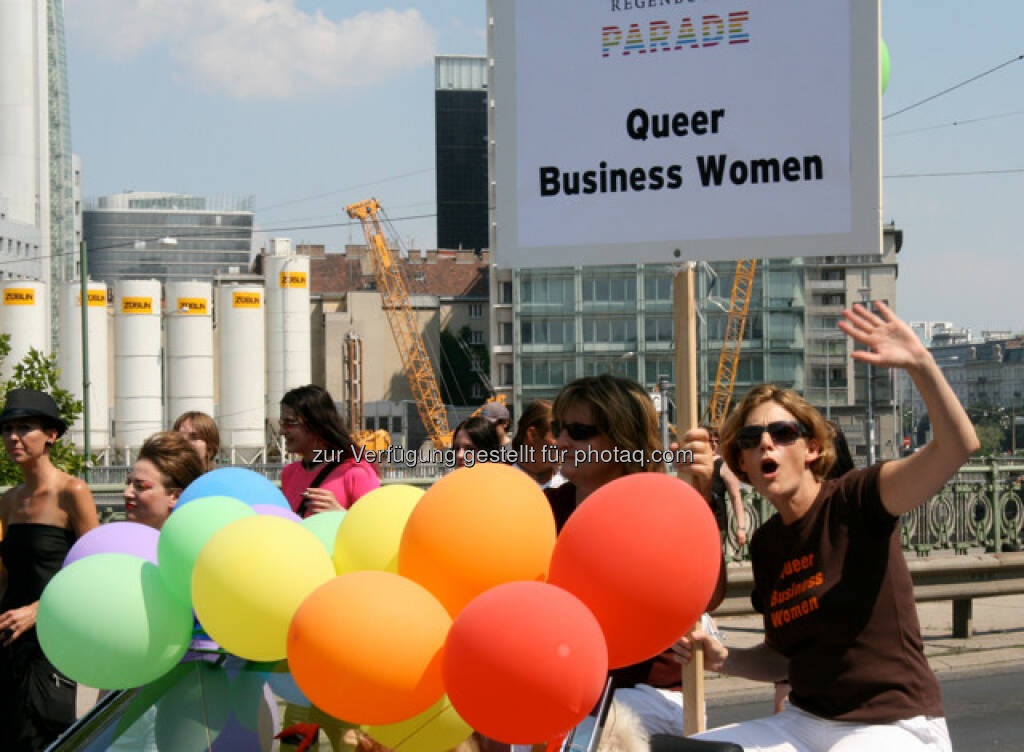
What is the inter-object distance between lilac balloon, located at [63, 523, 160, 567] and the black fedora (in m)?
1.40

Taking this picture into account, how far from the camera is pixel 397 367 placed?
11256cm

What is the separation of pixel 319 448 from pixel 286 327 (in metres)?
80.7

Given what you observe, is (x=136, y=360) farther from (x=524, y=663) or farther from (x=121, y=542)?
(x=524, y=663)

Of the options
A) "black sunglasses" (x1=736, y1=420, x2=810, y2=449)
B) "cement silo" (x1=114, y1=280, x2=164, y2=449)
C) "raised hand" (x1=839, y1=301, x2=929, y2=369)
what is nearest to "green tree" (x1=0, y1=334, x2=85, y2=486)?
"black sunglasses" (x1=736, y1=420, x2=810, y2=449)

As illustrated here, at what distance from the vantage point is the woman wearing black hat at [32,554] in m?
5.01

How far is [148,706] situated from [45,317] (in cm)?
7894

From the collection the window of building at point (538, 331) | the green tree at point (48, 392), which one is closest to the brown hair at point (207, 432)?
the green tree at point (48, 392)

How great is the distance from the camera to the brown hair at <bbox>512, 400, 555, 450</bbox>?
257 inches

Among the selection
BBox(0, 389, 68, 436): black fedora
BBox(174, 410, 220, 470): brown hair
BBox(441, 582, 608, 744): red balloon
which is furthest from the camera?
BBox(174, 410, 220, 470): brown hair

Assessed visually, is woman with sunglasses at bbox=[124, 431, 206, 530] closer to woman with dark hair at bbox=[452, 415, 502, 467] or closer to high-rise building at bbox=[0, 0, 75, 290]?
woman with dark hair at bbox=[452, 415, 502, 467]

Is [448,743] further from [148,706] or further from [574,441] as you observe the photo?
[574,441]

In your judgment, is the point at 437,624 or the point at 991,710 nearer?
the point at 437,624

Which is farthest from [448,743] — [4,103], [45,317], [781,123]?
[4,103]

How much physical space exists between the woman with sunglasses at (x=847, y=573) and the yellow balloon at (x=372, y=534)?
32.7 inches
